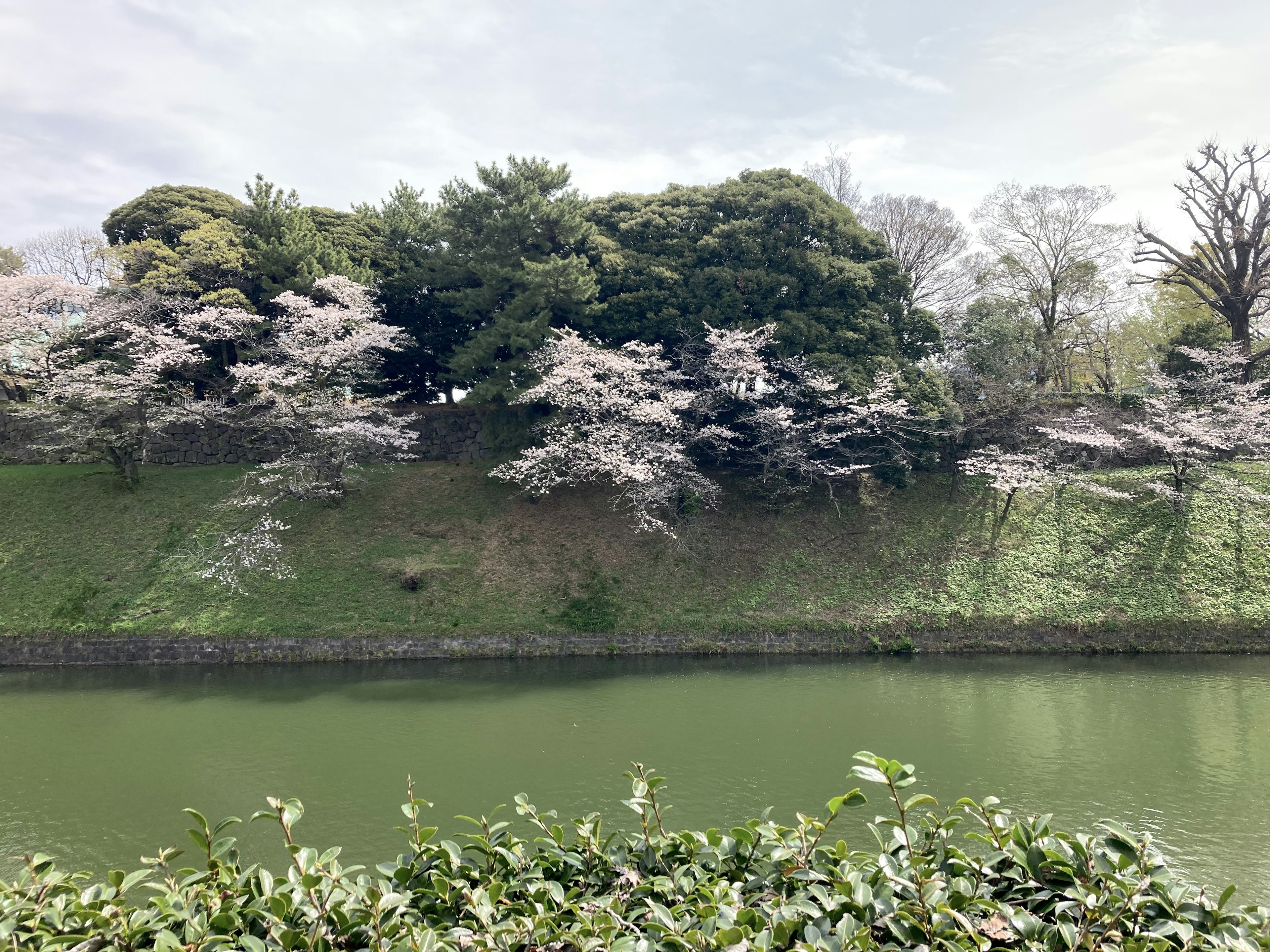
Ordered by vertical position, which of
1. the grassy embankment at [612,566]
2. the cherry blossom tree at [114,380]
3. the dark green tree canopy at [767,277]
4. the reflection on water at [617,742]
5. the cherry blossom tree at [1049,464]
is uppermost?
the dark green tree canopy at [767,277]

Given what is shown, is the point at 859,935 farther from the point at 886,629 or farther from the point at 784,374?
the point at 784,374

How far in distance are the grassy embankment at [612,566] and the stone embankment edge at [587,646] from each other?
0.19m

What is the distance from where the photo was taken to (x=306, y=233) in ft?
62.5

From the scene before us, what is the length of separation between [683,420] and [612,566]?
14.9 ft

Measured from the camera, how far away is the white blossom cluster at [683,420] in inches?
657

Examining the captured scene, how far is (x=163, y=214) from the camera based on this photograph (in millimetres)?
19891

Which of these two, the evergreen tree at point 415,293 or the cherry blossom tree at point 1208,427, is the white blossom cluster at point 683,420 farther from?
the cherry blossom tree at point 1208,427

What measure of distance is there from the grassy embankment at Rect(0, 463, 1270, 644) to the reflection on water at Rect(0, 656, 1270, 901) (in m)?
1.29

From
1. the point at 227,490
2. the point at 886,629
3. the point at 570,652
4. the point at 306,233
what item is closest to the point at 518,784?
the point at 570,652

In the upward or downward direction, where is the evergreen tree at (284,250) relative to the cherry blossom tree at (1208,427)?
upward

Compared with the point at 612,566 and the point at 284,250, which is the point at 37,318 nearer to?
the point at 284,250

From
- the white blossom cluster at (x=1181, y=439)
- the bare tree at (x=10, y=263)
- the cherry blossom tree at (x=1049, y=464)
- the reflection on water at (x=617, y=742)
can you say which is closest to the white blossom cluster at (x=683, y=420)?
the cherry blossom tree at (x=1049, y=464)

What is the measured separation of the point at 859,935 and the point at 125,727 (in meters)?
11.3

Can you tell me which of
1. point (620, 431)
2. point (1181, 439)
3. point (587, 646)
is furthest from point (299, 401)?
point (1181, 439)
